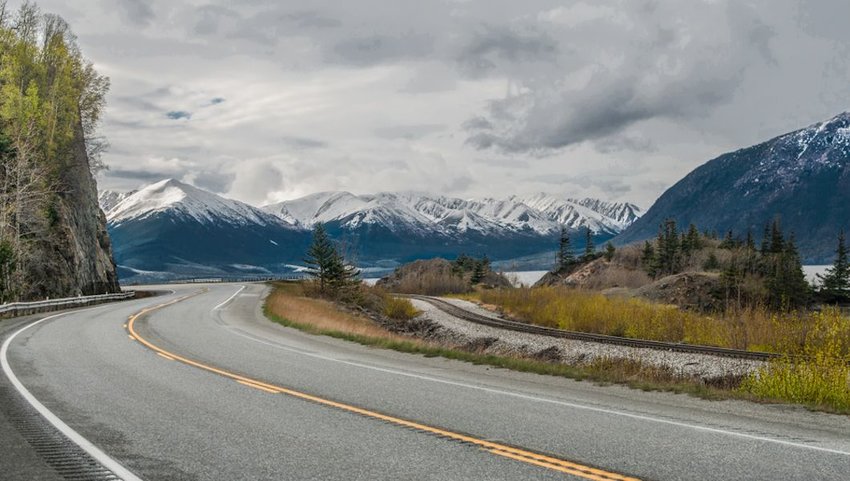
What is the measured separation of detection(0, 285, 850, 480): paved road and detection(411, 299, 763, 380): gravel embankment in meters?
7.24

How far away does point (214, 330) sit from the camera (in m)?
23.8

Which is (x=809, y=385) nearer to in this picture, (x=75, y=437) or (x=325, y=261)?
(x=75, y=437)

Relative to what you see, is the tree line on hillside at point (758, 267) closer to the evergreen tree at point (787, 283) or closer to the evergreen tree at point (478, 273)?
the evergreen tree at point (787, 283)

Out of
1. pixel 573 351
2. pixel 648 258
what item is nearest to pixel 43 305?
pixel 573 351

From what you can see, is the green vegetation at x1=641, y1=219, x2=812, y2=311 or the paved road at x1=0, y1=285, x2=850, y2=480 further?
the green vegetation at x1=641, y1=219, x2=812, y2=311

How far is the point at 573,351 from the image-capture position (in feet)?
81.4

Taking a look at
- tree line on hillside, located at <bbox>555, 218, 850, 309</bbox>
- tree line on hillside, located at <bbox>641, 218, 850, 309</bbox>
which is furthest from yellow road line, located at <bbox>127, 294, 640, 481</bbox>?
tree line on hillside, located at <bbox>641, 218, 850, 309</bbox>

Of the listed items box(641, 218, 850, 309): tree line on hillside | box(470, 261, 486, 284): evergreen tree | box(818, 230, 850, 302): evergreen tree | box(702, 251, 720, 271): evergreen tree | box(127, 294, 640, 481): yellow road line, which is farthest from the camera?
box(470, 261, 486, 284): evergreen tree

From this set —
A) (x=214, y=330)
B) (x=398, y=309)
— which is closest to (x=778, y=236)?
(x=398, y=309)

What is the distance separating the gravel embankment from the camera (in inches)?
733

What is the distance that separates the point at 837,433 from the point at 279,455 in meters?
7.11

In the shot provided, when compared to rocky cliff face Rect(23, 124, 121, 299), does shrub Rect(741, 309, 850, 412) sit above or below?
below

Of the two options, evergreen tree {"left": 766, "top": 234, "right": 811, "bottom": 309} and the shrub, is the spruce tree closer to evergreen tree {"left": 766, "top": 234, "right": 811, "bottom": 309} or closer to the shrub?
evergreen tree {"left": 766, "top": 234, "right": 811, "bottom": 309}

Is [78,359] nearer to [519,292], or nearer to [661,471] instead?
[661,471]
